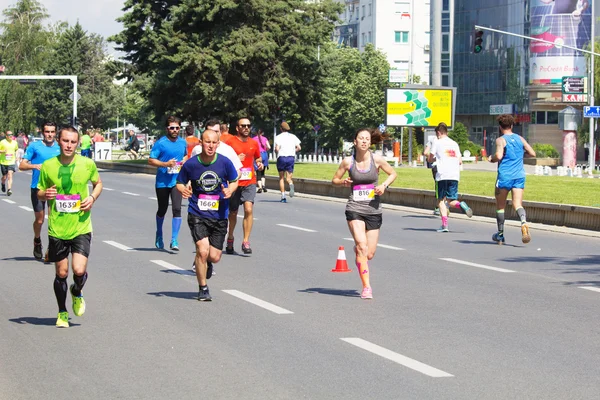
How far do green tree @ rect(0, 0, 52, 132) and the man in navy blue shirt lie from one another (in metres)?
98.1

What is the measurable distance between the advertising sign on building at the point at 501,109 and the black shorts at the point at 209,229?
86.6 metres

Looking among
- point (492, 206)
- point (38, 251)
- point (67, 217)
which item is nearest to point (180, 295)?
point (67, 217)

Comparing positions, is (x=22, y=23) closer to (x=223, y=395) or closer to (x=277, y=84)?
(x=277, y=84)

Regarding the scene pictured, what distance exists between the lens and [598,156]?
7750 cm

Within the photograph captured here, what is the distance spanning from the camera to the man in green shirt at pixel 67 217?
934 cm

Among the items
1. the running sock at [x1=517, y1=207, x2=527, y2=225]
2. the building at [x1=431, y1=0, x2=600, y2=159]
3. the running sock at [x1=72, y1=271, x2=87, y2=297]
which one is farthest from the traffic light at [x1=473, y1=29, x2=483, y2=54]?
the running sock at [x1=72, y1=271, x2=87, y2=297]

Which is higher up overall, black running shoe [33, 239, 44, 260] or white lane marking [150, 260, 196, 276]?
black running shoe [33, 239, 44, 260]

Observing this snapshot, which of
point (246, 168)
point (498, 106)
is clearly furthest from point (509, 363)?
point (498, 106)

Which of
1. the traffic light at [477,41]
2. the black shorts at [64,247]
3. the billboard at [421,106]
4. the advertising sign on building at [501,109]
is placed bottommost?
the black shorts at [64,247]

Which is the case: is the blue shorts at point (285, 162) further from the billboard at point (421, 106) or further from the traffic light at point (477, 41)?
the billboard at point (421, 106)

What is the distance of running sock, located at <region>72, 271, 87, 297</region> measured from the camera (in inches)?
368

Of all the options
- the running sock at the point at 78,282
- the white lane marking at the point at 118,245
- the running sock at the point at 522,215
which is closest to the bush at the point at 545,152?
the running sock at the point at 522,215

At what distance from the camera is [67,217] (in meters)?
9.37

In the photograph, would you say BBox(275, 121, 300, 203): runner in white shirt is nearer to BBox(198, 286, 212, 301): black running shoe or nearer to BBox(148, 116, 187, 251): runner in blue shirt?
BBox(148, 116, 187, 251): runner in blue shirt
